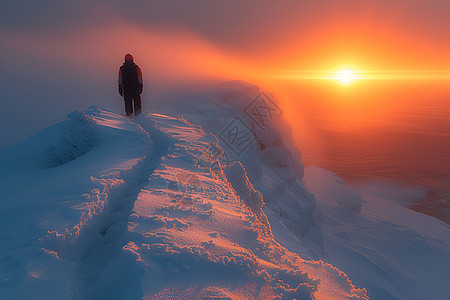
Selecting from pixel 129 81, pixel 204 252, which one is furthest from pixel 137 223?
pixel 129 81

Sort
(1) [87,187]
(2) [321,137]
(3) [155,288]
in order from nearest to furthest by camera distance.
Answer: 1. (3) [155,288]
2. (1) [87,187]
3. (2) [321,137]

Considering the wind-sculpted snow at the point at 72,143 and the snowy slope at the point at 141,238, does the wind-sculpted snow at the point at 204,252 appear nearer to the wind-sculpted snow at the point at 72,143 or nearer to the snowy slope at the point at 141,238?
the snowy slope at the point at 141,238

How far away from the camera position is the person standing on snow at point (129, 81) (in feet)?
29.8

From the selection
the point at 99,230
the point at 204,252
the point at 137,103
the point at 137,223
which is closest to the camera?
the point at 204,252

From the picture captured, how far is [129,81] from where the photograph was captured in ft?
30.3

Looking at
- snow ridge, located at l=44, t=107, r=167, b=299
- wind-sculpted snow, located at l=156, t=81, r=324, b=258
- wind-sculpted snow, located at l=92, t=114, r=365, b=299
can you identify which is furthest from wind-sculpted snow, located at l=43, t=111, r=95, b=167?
wind-sculpted snow, located at l=156, t=81, r=324, b=258

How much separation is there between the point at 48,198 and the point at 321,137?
216 feet

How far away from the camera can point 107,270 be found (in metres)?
2.45

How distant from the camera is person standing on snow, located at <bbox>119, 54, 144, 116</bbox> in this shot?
29.8 ft

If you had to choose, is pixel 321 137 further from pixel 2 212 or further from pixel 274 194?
pixel 2 212

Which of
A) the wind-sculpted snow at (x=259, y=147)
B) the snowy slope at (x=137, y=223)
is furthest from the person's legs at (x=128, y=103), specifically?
the wind-sculpted snow at (x=259, y=147)

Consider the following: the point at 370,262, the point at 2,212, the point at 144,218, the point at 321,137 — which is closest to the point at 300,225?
the point at 370,262

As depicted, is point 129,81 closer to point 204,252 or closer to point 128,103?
point 128,103

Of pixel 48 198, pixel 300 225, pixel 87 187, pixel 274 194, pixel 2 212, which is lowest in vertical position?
pixel 300 225
